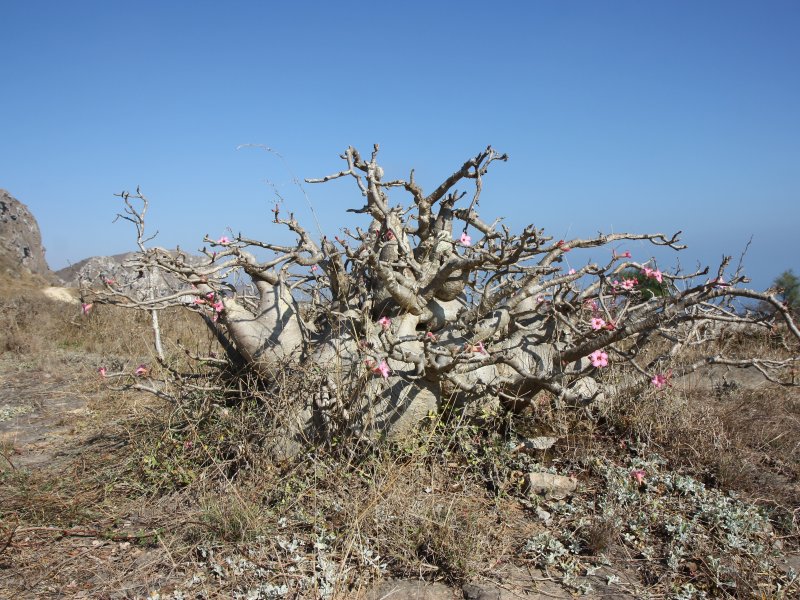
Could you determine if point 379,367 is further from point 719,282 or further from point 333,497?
point 719,282

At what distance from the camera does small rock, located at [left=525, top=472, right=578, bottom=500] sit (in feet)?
11.3

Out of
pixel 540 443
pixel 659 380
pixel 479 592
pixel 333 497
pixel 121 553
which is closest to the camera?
pixel 479 592

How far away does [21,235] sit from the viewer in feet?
65.4

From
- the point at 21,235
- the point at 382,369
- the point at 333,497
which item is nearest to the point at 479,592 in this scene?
the point at 333,497

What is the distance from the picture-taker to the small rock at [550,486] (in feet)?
11.3

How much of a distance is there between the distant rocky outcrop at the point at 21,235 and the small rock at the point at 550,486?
18.6 meters

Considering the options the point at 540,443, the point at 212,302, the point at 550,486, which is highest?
the point at 212,302

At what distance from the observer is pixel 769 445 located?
407cm

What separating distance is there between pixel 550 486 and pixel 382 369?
1226 millimetres

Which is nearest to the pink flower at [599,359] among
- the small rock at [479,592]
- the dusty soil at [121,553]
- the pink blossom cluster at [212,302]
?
the dusty soil at [121,553]

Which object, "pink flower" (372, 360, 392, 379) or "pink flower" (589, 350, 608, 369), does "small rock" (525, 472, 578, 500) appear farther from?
"pink flower" (372, 360, 392, 379)

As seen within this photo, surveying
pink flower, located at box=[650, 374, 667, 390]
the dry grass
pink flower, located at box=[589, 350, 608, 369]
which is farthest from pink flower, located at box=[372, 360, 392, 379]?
pink flower, located at box=[650, 374, 667, 390]

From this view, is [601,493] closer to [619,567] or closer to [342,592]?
[619,567]

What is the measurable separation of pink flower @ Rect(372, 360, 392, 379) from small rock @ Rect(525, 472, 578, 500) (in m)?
1.08
